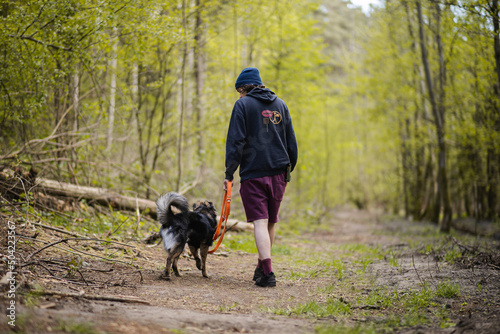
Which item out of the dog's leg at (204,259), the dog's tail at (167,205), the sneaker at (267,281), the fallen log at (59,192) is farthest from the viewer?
the fallen log at (59,192)

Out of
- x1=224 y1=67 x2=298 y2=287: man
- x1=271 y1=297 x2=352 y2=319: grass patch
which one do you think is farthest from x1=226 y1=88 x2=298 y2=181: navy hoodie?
x1=271 y1=297 x2=352 y2=319: grass patch

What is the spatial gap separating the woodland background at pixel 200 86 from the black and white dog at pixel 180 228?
2790mm

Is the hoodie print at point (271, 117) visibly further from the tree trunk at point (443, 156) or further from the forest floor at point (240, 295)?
the tree trunk at point (443, 156)

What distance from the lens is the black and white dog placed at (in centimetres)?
428

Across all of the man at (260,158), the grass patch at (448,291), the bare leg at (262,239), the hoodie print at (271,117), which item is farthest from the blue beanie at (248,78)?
the grass patch at (448,291)

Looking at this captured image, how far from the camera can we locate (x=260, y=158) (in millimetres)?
4449

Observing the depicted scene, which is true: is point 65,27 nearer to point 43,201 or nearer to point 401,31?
point 43,201

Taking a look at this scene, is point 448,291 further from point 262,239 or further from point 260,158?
point 260,158

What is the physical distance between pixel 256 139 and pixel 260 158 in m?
0.23

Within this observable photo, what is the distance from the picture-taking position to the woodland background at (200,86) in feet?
19.2

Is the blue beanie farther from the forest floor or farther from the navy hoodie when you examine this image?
the forest floor

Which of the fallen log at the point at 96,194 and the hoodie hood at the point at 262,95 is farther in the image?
the fallen log at the point at 96,194

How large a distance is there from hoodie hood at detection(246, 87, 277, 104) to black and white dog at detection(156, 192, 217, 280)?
4.88 ft

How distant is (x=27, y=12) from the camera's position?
17.4ft
